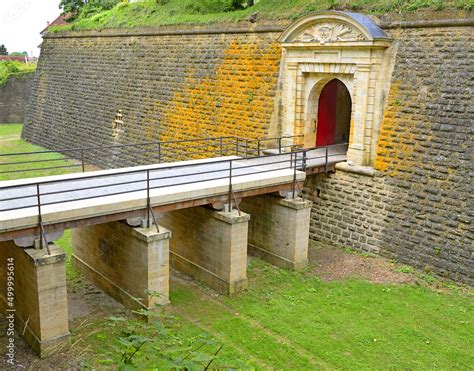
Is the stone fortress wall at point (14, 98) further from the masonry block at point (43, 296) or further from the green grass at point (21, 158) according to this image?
the masonry block at point (43, 296)

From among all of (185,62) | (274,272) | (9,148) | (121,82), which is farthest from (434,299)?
(9,148)

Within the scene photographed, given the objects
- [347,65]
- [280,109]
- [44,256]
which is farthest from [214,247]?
[280,109]

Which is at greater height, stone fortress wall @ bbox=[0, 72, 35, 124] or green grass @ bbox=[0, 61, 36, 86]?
green grass @ bbox=[0, 61, 36, 86]

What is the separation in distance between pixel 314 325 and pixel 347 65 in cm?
703

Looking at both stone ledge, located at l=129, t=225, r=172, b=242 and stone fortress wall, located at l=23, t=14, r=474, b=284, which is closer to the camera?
stone ledge, located at l=129, t=225, r=172, b=242

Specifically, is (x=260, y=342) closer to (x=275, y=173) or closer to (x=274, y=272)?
(x=274, y=272)

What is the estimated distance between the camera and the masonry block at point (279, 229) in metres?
11.9

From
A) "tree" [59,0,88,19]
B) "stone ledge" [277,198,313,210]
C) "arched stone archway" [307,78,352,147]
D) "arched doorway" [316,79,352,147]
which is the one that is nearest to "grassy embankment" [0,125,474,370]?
"stone ledge" [277,198,313,210]

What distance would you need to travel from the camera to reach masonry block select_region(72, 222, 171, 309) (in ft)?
30.8

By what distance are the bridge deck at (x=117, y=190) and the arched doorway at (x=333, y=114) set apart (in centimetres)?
291

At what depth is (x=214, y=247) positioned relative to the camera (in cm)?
1104

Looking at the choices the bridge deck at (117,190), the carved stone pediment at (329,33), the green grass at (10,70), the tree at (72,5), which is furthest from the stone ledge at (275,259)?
the green grass at (10,70)

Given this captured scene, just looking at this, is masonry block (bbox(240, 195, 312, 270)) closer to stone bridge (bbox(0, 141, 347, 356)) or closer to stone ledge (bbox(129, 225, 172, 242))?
stone bridge (bbox(0, 141, 347, 356))

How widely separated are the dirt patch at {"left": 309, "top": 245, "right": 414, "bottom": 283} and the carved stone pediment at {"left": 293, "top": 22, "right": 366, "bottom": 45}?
5432 millimetres
